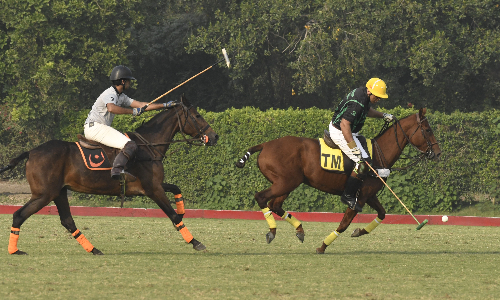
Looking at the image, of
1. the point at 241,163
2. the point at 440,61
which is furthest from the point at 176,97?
the point at 241,163

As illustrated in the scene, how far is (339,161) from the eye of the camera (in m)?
9.38

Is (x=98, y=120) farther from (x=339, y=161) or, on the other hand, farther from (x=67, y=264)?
(x=339, y=161)

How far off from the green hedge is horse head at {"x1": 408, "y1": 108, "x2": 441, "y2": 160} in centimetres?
623

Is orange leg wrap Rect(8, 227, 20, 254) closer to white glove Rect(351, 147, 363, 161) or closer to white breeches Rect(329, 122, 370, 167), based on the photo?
white breeches Rect(329, 122, 370, 167)

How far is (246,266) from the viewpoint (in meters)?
7.87

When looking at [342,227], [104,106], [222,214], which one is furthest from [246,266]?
[222,214]

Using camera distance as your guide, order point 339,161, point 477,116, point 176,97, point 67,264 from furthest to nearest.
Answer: point 176,97
point 477,116
point 339,161
point 67,264

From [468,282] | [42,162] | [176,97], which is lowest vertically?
[176,97]

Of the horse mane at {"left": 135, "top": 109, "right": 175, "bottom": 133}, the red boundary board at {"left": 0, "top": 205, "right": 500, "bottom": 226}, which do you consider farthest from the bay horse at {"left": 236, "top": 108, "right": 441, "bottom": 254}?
the red boundary board at {"left": 0, "top": 205, "right": 500, "bottom": 226}

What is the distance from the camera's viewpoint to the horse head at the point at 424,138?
962cm

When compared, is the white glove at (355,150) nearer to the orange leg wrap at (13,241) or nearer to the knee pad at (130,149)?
the knee pad at (130,149)

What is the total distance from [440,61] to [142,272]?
1523 centimetres

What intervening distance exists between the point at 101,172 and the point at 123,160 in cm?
39

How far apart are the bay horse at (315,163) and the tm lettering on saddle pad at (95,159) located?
2014mm
